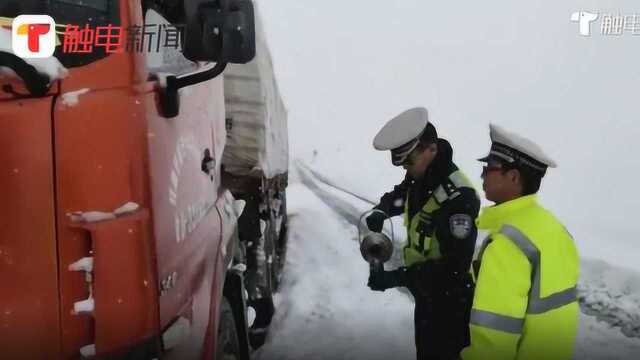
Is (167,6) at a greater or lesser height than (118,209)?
greater

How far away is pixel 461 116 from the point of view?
1808cm

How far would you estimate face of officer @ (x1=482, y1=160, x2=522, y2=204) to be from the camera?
6.58 feet

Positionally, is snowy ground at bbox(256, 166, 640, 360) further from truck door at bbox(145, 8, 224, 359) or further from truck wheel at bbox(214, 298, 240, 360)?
truck door at bbox(145, 8, 224, 359)

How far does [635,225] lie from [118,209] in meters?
8.60

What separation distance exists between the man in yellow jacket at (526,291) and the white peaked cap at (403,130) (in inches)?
29.1

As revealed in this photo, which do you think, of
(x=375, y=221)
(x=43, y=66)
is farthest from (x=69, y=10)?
(x=375, y=221)

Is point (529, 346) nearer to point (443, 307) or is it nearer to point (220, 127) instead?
point (443, 307)

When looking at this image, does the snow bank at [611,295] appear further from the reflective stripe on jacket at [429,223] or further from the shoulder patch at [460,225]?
the shoulder patch at [460,225]

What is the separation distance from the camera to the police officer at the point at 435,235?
2.56 metres

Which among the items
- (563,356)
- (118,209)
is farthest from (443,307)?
(118,209)

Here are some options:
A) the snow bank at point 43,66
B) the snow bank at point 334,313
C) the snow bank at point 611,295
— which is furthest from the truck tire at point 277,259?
the snow bank at point 43,66

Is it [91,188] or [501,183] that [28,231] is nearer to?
[91,188]

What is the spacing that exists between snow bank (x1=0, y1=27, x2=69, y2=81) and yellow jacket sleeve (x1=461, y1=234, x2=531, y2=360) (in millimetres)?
1341

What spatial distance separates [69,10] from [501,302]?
1.54 m
